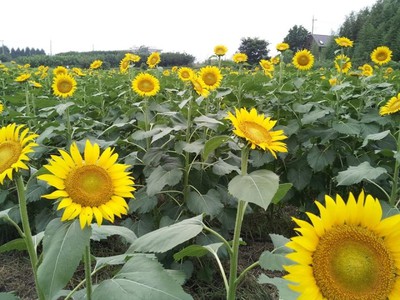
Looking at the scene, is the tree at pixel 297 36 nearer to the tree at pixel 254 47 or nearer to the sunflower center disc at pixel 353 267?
the tree at pixel 254 47

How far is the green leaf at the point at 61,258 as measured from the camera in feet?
3.76

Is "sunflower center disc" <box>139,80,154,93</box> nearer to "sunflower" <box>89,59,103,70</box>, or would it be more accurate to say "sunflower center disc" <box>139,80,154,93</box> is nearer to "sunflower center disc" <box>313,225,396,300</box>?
"sunflower" <box>89,59,103,70</box>

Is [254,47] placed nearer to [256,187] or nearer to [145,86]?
[145,86]

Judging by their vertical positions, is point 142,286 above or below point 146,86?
below

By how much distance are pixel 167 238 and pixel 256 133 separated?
0.51 metres

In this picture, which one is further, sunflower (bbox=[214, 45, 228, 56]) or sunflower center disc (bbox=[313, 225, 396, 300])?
sunflower (bbox=[214, 45, 228, 56])

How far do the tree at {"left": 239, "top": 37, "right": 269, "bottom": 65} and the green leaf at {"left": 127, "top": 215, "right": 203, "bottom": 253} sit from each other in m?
18.4

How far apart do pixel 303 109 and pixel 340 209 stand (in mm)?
2427

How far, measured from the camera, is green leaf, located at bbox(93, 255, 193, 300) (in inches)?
47.9

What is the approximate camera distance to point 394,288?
95 cm

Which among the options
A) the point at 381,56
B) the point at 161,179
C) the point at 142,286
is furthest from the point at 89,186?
the point at 381,56

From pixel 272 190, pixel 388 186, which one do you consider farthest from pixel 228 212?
pixel 272 190

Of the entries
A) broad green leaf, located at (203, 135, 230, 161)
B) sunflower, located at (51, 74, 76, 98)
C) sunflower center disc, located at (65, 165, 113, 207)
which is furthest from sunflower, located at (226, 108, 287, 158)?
sunflower, located at (51, 74, 76, 98)

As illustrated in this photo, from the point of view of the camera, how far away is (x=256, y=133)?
5.02 feet
